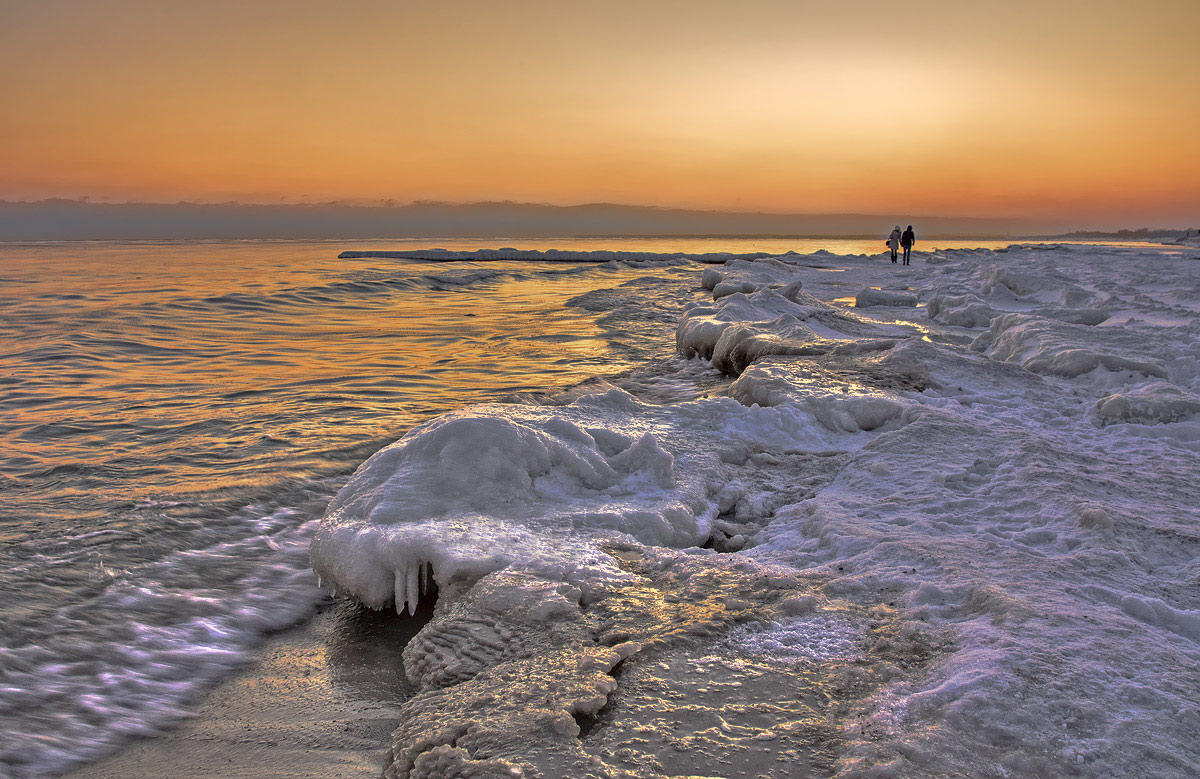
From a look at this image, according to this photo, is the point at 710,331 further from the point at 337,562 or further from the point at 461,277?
the point at 461,277

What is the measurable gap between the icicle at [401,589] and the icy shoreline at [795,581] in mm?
17

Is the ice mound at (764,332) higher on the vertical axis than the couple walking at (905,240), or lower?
lower

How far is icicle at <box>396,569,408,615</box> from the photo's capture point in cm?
296

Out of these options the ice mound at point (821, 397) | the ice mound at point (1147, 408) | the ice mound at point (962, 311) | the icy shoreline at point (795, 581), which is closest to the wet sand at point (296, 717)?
the icy shoreline at point (795, 581)

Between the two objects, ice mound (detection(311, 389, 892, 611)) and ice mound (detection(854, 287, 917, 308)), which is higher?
ice mound (detection(854, 287, 917, 308))

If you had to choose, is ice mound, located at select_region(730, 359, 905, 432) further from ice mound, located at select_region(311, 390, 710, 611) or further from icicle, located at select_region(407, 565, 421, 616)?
icicle, located at select_region(407, 565, 421, 616)

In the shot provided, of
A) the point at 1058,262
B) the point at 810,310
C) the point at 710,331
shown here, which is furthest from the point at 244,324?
the point at 1058,262

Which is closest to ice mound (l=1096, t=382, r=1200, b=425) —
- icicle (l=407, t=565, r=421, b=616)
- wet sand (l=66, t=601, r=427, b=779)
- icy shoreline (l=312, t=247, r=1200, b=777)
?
icy shoreline (l=312, t=247, r=1200, b=777)

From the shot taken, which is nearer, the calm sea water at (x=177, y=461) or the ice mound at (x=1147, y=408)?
the calm sea water at (x=177, y=461)

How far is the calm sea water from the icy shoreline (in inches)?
29.8

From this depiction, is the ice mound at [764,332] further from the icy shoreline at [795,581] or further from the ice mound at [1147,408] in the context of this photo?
the ice mound at [1147,408]

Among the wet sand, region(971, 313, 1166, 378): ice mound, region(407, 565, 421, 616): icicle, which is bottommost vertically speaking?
the wet sand

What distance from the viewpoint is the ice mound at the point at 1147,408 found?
5.12m

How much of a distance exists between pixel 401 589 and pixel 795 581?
1767 millimetres
